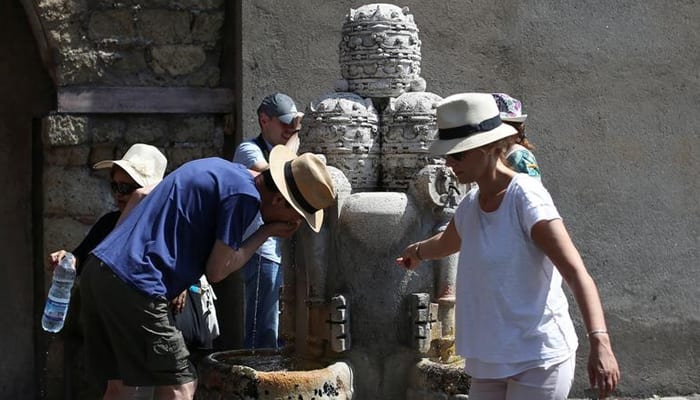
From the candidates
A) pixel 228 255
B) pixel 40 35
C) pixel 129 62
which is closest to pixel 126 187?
pixel 228 255

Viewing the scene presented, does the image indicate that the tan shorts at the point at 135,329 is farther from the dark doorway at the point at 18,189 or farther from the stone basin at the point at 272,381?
the dark doorway at the point at 18,189

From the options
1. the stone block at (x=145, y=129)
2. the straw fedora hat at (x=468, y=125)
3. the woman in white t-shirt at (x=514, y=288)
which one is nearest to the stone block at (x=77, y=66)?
the stone block at (x=145, y=129)

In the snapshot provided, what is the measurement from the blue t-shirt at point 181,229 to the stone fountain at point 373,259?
723 mm

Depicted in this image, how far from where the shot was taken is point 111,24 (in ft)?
23.2

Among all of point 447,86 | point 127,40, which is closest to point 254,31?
point 127,40

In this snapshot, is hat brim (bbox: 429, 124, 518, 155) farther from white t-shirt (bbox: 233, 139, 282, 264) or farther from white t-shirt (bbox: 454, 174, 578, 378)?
white t-shirt (bbox: 233, 139, 282, 264)

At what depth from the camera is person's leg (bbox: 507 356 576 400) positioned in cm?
350

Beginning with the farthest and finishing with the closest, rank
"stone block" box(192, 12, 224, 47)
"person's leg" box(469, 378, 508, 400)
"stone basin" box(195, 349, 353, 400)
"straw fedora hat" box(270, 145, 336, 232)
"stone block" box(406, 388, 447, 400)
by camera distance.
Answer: "stone block" box(192, 12, 224, 47) < "stone block" box(406, 388, 447, 400) < "stone basin" box(195, 349, 353, 400) < "straw fedora hat" box(270, 145, 336, 232) < "person's leg" box(469, 378, 508, 400)

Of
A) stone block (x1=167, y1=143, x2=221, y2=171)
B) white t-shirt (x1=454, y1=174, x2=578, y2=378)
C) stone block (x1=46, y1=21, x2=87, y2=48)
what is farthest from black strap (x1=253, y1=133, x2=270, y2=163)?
white t-shirt (x1=454, y1=174, x2=578, y2=378)

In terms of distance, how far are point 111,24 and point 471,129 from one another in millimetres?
3824

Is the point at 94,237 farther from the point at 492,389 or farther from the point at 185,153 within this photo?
the point at 492,389

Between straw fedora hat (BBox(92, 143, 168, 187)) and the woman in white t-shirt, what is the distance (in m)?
1.85

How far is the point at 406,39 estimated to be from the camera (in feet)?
17.5

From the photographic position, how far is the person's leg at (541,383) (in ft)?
11.5
